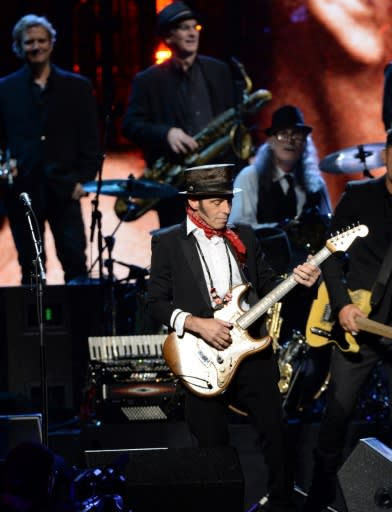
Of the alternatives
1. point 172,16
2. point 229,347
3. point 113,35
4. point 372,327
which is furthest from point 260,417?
point 113,35

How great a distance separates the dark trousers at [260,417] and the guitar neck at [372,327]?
23.6 inches

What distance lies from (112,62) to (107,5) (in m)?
0.57

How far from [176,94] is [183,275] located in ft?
12.2

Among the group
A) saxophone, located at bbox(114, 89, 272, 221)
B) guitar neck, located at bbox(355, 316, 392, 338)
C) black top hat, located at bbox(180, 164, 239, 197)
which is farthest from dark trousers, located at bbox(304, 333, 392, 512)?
saxophone, located at bbox(114, 89, 272, 221)

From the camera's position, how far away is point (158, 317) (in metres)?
5.63

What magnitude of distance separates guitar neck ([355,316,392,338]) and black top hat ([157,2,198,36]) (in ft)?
13.5

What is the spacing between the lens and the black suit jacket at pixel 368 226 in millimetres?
5887

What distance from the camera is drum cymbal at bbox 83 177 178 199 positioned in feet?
26.1

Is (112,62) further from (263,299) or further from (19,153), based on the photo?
(263,299)

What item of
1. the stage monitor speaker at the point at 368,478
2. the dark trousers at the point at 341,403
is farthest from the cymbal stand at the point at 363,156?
the stage monitor speaker at the point at 368,478

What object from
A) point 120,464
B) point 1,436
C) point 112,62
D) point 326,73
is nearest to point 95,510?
point 120,464

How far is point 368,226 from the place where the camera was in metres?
5.93

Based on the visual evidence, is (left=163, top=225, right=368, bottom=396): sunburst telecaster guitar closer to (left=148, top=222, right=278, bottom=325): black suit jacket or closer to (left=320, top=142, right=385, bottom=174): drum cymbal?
(left=148, top=222, right=278, bottom=325): black suit jacket

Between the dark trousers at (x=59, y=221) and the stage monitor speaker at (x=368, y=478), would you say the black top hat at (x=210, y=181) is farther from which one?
the dark trousers at (x=59, y=221)
